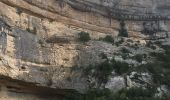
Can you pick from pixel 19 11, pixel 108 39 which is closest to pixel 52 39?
pixel 19 11

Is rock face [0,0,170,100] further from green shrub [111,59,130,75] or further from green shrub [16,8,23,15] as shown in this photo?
green shrub [111,59,130,75]

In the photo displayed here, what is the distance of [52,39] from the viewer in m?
31.2

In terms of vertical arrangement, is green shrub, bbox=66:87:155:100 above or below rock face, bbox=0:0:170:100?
below

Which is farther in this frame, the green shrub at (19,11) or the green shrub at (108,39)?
the green shrub at (108,39)

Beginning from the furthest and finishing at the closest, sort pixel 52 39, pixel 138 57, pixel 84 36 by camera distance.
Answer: pixel 84 36, pixel 138 57, pixel 52 39

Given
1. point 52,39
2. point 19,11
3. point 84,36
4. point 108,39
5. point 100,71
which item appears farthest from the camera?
point 108,39

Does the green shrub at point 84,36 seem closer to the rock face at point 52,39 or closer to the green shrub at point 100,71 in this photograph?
the rock face at point 52,39

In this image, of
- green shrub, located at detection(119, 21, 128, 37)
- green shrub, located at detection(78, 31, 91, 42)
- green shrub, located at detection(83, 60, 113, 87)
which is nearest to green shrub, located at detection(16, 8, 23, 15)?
green shrub, located at detection(78, 31, 91, 42)

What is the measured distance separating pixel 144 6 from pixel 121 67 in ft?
52.5

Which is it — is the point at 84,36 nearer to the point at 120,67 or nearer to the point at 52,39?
the point at 52,39

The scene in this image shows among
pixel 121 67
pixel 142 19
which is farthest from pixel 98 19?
pixel 121 67

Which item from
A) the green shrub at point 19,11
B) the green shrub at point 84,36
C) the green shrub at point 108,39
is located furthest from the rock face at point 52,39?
the green shrub at point 108,39

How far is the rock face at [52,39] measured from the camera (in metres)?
26.8

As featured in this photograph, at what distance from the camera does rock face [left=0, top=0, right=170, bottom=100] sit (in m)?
26.8
